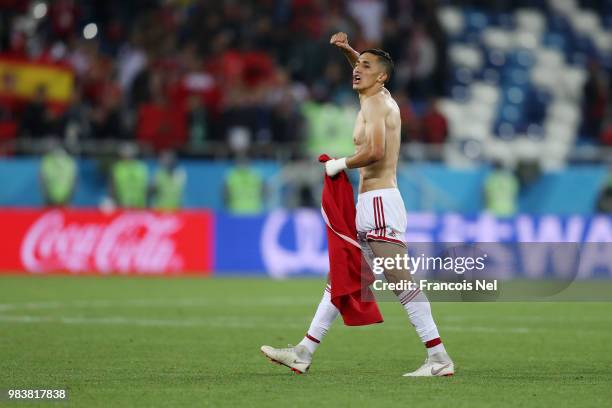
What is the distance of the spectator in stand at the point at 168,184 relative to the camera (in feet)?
73.3

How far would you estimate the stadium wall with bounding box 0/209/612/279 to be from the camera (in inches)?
830

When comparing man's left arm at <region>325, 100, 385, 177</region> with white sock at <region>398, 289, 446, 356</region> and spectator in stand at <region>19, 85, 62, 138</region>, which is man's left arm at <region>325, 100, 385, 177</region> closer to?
white sock at <region>398, 289, 446, 356</region>

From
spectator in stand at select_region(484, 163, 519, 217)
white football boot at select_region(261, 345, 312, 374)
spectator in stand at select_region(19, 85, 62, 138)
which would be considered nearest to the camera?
white football boot at select_region(261, 345, 312, 374)

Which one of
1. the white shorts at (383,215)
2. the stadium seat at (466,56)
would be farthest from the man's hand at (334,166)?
the stadium seat at (466,56)

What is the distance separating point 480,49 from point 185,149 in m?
9.16

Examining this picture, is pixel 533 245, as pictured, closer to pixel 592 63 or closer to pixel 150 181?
pixel 150 181

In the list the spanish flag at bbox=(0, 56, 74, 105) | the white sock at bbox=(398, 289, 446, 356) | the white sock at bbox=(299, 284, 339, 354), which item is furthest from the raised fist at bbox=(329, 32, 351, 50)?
the spanish flag at bbox=(0, 56, 74, 105)

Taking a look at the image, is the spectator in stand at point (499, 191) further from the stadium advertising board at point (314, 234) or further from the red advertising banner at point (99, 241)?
the red advertising banner at point (99, 241)

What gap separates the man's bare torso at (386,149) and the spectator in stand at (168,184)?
13227mm

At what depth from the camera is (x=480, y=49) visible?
2891cm

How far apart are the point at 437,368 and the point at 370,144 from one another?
173cm

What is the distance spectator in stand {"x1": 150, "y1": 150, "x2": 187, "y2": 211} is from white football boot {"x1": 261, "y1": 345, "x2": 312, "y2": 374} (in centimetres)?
1311

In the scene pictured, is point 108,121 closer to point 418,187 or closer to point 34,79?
point 34,79

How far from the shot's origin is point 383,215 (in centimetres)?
921
